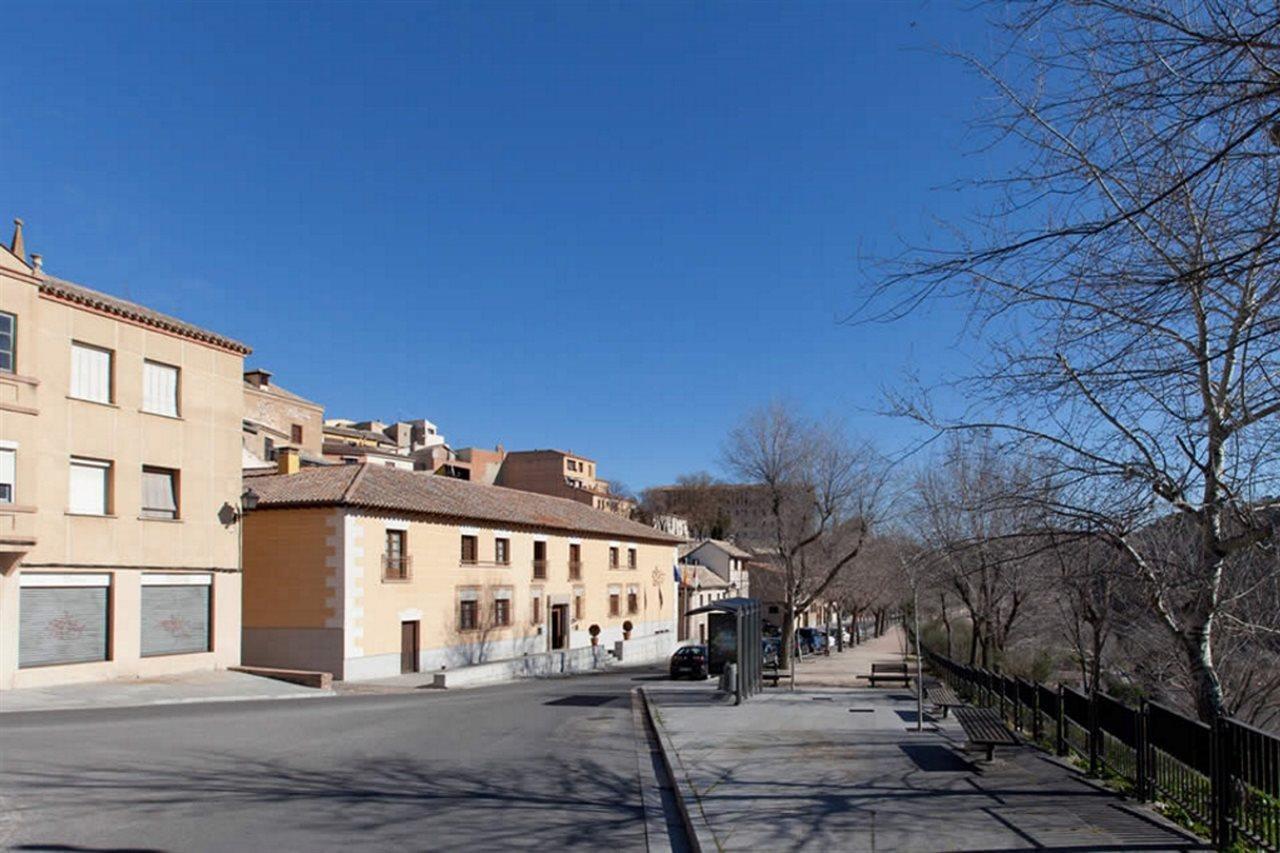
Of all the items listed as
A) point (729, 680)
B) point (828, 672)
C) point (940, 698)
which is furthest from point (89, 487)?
point (828, 672)

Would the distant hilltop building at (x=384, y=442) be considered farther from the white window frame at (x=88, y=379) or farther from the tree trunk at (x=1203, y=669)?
the tree trunk at (x=1203, y=669)

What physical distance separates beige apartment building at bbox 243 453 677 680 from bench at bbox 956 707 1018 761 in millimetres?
21760

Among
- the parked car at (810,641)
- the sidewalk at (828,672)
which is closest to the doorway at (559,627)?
the sidewalk at (828,672)

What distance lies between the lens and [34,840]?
25.8 ft

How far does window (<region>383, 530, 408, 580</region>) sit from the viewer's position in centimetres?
3191

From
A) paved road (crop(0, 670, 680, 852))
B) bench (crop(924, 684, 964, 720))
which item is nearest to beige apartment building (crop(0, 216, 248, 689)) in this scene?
paved road (crop(0, 670, 680, 852))

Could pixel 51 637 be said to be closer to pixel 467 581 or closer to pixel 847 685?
pixel 467 581

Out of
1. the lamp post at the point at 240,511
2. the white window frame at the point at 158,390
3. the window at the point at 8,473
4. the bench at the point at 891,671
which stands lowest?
the bench at the point at 891,671

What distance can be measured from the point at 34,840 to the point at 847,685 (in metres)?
21.1

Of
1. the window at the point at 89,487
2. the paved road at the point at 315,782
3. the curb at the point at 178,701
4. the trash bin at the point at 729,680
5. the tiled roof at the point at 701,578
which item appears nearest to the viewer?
the paved road at the point at 315,782

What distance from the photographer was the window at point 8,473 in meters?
20.8

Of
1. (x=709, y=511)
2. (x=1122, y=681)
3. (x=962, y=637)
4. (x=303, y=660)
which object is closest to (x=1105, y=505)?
(x=1122, y=681)

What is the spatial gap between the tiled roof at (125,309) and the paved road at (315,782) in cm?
1002

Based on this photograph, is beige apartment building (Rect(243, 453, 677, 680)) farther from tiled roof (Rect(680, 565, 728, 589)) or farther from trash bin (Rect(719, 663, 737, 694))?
tiled roof (Rect(680, 565, 728, 589))
